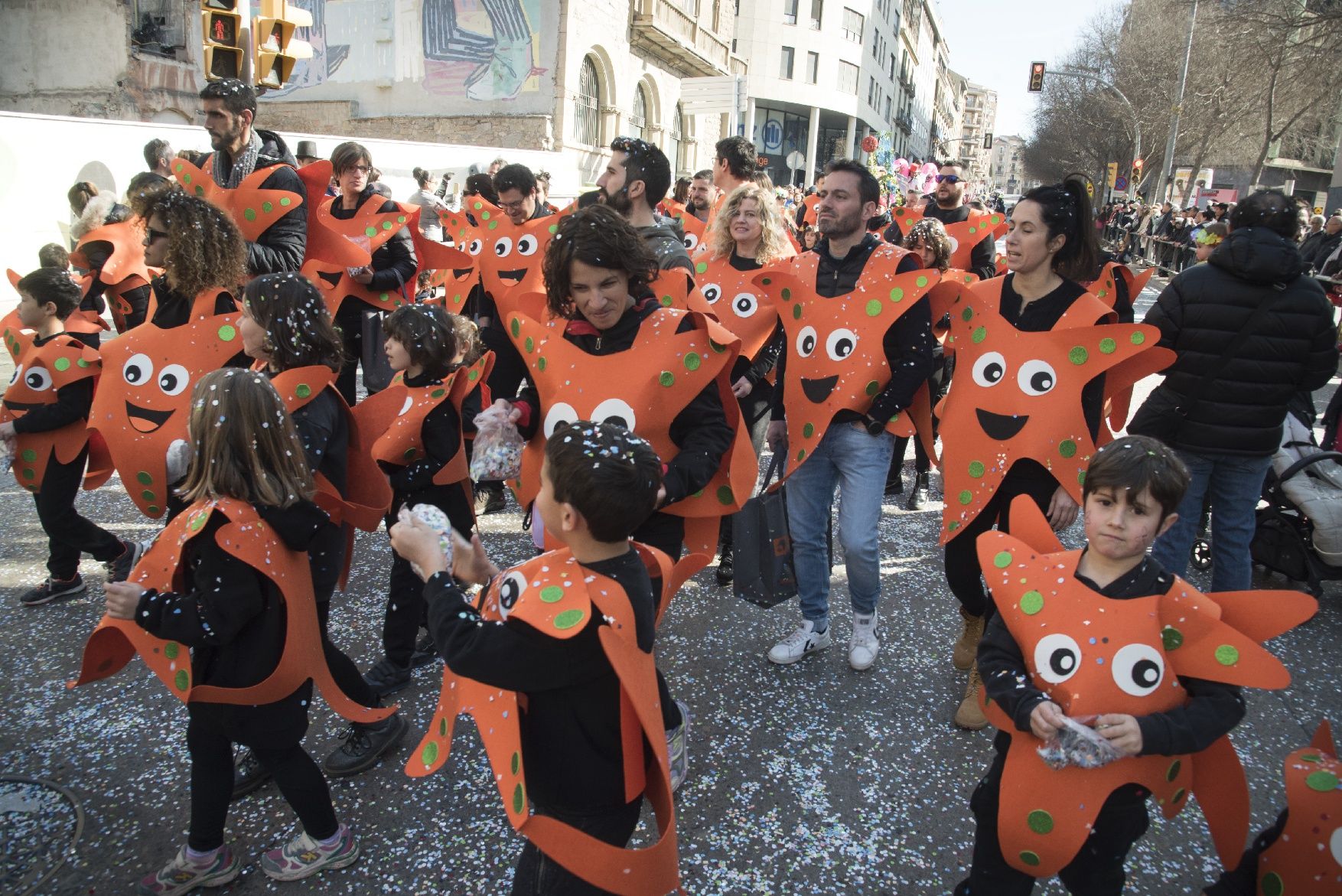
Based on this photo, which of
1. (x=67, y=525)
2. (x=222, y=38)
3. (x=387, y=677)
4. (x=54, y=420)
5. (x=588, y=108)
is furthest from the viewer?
(x=588, y=108)

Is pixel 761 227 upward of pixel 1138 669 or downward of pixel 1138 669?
upward

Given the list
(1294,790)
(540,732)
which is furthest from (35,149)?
(1294,790)

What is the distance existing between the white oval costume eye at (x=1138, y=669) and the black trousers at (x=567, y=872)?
1.09 metres

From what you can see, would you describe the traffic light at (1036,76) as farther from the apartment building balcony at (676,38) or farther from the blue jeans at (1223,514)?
the blue jeans at (1223,514)

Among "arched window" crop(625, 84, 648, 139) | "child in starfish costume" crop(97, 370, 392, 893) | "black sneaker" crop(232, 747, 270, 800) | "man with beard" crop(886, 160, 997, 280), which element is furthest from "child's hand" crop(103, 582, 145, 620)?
"arched window" crop(625, 84, 648, 139)

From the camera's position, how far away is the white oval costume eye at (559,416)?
2.56 meters

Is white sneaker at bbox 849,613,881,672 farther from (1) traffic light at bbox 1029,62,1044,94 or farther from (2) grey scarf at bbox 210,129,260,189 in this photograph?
(1) traffic light at bbox 1029,62,1044,94

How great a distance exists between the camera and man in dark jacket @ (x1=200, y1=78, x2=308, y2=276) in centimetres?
386

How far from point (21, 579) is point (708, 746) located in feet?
11.2

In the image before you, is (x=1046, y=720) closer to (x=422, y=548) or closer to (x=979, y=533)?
(x=422, y=548)

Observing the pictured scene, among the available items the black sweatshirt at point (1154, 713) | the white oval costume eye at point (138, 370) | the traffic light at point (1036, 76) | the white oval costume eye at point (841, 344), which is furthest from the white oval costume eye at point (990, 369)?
the traffic light at point (1036, 76)

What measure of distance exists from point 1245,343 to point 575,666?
9.30 feet

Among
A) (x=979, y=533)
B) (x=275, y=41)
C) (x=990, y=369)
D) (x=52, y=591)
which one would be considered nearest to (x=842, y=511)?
(x=979, y=533)

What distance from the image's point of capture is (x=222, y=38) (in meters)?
7.72
